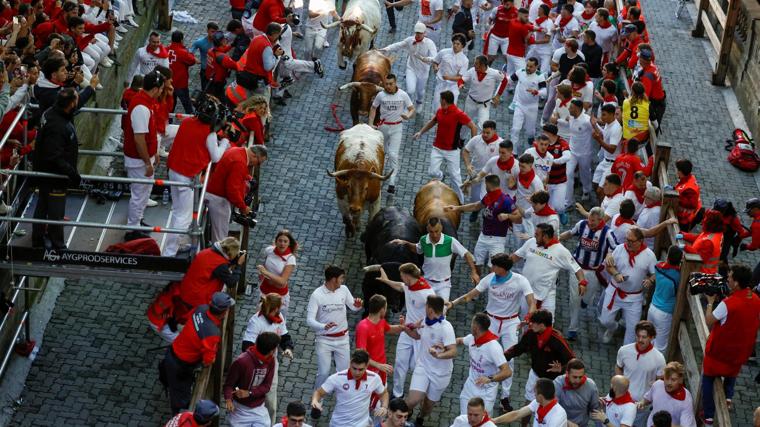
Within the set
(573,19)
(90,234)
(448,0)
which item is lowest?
(448,0)

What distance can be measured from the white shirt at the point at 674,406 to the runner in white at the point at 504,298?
1940 millimetres

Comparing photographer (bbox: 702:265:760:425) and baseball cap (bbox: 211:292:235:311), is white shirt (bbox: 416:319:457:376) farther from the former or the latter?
photographer (bbox: 702:265:760:425)

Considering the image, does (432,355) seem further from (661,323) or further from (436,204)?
(436,204)

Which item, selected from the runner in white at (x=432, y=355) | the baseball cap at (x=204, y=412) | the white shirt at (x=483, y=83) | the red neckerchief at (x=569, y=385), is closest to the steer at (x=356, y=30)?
the white shirt at (x=483, y=83)

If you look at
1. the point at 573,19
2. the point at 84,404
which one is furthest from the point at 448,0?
the point at 84,404

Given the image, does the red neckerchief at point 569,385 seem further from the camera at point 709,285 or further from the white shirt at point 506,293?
the camera at point 709,285

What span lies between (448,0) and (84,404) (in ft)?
54.0

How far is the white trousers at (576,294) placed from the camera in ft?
55.5

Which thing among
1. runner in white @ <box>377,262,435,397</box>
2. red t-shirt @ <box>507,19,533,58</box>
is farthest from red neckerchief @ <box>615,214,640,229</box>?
red t-shirt @ <box>507,19,533,58</box>

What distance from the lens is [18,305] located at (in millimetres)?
16234

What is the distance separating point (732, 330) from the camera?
1456 cm

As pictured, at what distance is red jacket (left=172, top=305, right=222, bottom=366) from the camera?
1364 cm

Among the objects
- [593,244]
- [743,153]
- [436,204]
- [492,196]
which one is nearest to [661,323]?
[593,244]

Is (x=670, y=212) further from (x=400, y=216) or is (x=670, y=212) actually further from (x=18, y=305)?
(x=18, y=305)
